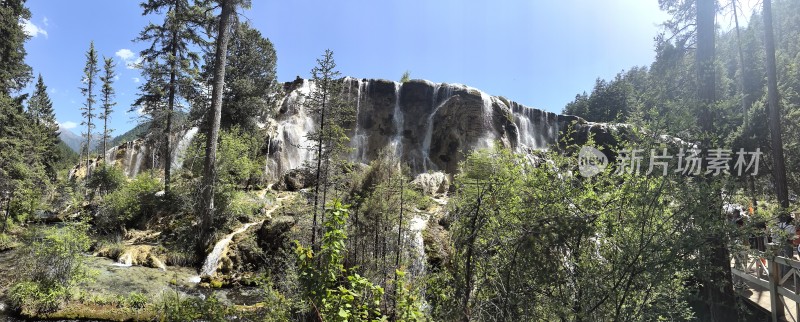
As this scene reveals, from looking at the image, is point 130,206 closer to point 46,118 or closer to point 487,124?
point 487,124

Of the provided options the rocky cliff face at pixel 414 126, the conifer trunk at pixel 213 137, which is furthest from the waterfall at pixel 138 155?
the conifer trunk at pixel 213 137

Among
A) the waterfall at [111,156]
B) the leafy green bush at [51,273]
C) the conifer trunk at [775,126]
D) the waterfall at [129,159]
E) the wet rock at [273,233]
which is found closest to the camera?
the leafy green bush at [51,273]

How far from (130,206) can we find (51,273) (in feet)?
29.8

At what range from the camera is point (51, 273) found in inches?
346

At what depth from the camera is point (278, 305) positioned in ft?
17.0

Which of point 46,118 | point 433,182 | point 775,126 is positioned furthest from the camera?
point 46,118

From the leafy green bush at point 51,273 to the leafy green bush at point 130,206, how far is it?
744 cm

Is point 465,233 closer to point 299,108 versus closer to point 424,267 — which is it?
point 424,267

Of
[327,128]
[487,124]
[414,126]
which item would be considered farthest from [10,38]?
[487,124]

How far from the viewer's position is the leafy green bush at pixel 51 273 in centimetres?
845

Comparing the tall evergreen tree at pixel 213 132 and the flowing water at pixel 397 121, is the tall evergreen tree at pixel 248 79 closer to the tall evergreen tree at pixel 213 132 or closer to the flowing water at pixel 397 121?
the tall evergreen tree at pixel 213 132

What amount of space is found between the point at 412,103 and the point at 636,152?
28.5m

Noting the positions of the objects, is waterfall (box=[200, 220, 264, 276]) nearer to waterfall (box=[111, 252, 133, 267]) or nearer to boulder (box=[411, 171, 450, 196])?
waterfall (box=[111, 252, 133, 267])

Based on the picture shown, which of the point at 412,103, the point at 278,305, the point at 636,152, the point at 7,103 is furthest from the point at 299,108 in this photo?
the point at 636,152
